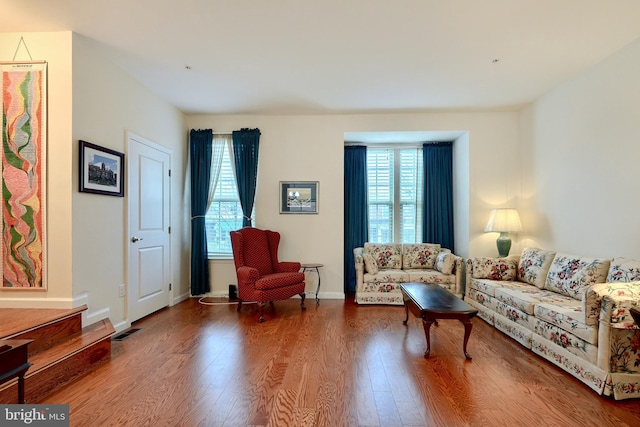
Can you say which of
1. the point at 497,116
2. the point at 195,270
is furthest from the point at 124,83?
the point at 497,116

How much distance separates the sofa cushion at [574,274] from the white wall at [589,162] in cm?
26

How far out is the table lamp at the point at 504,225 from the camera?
168 inches

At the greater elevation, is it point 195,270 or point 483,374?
point 195,270

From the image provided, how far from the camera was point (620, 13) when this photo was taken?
240 cm

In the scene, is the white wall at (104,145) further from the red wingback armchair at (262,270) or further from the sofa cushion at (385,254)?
the sofa cushion at (385,254)

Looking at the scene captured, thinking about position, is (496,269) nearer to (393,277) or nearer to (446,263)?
(446,263)

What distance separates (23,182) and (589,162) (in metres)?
5.57

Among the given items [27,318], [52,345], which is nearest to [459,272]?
[52,345]

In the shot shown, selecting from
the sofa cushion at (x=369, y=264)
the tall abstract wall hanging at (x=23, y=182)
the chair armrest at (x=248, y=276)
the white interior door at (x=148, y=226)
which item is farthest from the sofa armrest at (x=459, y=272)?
the tall abstract wall hanging at (x=23, y=182)

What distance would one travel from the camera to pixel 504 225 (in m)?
4.27

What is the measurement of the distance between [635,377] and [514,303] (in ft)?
3.47

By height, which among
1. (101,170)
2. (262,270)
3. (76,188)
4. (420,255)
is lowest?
(262,270)

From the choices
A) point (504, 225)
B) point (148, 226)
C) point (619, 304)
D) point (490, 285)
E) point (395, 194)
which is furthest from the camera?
point (395, 194)

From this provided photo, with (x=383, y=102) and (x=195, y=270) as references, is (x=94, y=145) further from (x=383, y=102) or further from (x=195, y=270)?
→ (x=383, y=102)
